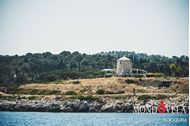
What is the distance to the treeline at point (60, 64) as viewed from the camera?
561 inches

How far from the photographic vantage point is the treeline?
14.2m

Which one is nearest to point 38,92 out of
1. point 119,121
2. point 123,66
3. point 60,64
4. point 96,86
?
point 60,64

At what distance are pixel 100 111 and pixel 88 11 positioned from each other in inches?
235

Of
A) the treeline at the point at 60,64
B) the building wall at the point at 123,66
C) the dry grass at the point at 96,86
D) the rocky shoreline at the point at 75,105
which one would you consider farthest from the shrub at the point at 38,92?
the building wall at the point at 123,66

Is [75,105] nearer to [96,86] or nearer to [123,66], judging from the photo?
[96,86]

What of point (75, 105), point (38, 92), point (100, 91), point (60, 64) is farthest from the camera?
point (100, 91)

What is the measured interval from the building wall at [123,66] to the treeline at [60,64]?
2.01 ft

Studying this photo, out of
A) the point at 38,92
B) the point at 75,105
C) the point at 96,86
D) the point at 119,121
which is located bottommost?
the point at 119,121

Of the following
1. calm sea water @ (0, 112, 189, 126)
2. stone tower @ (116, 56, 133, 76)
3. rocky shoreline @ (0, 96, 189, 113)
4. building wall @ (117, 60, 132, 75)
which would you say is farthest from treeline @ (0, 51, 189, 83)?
calm sea water @ (0, 112, 189, 126)

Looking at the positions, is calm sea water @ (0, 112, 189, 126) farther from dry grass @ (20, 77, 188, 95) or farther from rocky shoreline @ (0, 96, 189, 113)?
rocky shoreline @ (0, 96, 189, 113)

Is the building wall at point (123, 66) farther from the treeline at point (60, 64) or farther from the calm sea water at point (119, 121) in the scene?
the calm sea water at point (119, 121)

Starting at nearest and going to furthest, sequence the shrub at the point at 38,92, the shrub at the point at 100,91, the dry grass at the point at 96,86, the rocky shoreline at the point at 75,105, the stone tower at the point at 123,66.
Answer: the shrub at the point at 38,92 < the dry grass at the point at 96,86 < the stone tower at the point at 123,66 < the rocky shoreline at the point at 75,105 < the shrub at the point at 100,91

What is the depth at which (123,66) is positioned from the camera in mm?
17812

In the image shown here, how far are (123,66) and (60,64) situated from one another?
324cm
